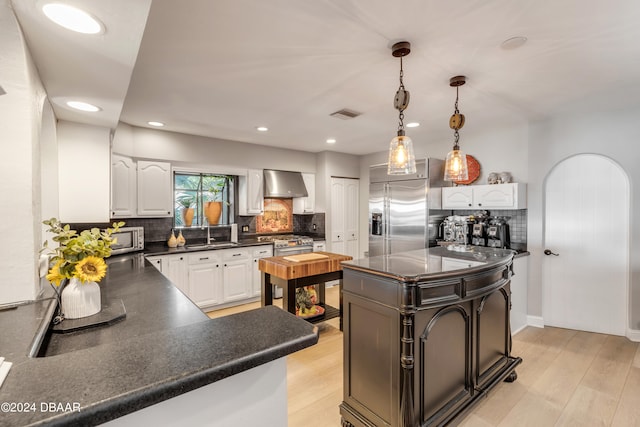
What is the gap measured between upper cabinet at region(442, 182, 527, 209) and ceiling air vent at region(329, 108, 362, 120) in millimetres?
1910

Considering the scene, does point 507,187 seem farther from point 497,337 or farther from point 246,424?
point 246,424

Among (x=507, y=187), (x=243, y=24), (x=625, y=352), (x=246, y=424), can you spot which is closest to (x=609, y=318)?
(x=625, y=352)

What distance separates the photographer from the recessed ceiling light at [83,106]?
2143mm

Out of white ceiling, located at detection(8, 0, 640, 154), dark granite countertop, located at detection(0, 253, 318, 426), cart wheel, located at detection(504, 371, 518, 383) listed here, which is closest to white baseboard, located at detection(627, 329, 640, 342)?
cart wheel, located at detection(504, 371, 518, 383)

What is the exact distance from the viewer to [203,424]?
0.75 meters

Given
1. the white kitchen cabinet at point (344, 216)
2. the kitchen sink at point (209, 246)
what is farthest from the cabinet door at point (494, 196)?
the kitchen sink at point (209, 246)

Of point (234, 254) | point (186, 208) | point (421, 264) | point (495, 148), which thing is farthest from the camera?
point (186, 208)

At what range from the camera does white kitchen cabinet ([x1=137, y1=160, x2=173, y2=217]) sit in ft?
12.8

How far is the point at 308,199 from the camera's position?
559 centimetres

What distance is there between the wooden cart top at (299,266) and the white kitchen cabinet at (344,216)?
2034mm

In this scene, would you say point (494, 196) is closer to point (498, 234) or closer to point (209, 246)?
point (498, 234)

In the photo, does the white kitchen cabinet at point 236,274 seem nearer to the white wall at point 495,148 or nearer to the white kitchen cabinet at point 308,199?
the white kitchen cabinet at point 308,199

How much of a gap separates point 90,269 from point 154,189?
2982mm

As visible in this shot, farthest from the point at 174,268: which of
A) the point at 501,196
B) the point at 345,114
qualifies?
the point at 501,196
